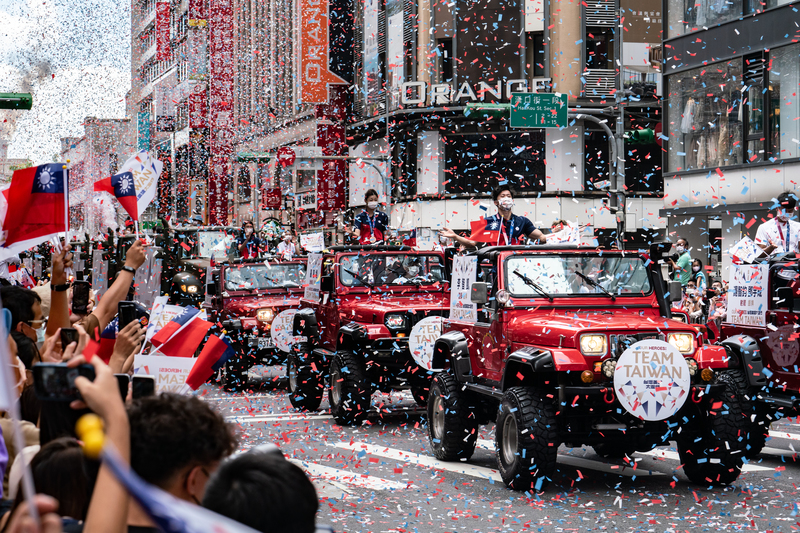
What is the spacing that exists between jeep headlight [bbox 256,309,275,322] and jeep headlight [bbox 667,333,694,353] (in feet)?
28.9

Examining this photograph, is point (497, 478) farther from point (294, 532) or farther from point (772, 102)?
point (772, 102)

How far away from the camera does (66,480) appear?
3.19 metres

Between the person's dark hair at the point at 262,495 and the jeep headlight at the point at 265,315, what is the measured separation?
1354 cm

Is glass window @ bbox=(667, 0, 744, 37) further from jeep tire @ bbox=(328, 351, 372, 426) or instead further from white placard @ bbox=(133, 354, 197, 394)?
white placard @ bbox=(133, 354, 197, 394)

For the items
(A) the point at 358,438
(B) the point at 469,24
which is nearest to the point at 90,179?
(B) the point at 469,24

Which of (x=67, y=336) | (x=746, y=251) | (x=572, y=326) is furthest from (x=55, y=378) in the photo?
(x=746, y=251)

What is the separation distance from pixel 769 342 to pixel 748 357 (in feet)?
0.92

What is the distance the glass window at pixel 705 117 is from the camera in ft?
91.2

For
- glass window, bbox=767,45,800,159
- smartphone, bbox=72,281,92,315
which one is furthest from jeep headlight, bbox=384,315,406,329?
glass window, bbox=767,45,800,159

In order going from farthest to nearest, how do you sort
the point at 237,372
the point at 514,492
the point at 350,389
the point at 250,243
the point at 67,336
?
1. the point at 250,243
2. the point at 237,372
3. the point at 350,389
4. the point at 514,492
5. the point at 67,336

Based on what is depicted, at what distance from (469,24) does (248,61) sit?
26959 mm

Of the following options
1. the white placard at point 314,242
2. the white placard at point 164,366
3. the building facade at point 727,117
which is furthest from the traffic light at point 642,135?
the white placard at point 164,366

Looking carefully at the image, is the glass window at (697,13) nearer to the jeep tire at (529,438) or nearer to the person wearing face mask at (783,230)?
the person wearing face mask at (783,230)

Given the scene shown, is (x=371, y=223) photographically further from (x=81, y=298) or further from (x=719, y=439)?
(x=719, y=439)
